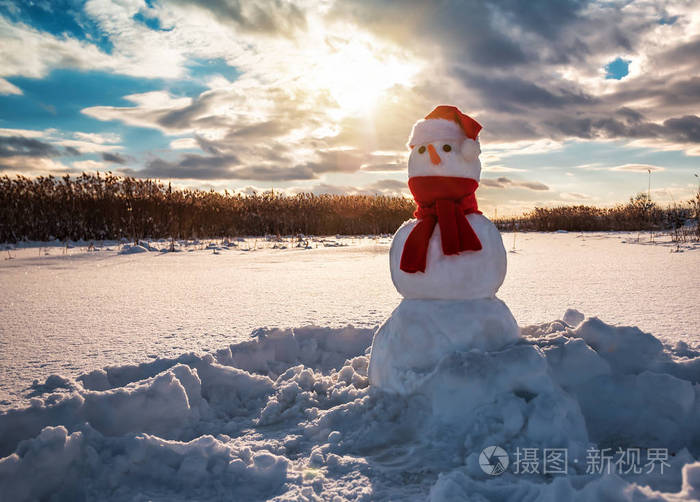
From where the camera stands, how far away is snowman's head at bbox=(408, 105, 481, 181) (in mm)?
2148

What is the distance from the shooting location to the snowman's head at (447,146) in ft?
7.05

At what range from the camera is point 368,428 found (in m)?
1.76

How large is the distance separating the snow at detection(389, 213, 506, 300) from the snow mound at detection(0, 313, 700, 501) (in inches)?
13.3

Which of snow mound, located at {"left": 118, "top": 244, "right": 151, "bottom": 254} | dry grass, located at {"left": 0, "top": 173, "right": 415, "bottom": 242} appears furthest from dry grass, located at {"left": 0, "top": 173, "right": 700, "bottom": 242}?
snow mound, located at {"left": 118, "top": 244, "right": 151, "bottom": 254}

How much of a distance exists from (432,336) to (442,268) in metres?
0.32

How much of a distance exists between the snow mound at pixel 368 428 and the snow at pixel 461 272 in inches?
13.3

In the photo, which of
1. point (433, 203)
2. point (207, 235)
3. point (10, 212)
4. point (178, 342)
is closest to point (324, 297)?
point (178, 342)

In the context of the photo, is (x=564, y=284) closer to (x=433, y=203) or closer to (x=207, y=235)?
(x=433, y=203)

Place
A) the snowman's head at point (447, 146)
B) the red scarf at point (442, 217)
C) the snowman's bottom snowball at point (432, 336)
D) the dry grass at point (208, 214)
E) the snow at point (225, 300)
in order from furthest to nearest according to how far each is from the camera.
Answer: the dry grass at point (208, 214) → the snow at point (225, 300) → the snowman's head at point (447, 146) → the red scarf at point (442, 217) → the snowman's bottom snowball at point (432, 336)

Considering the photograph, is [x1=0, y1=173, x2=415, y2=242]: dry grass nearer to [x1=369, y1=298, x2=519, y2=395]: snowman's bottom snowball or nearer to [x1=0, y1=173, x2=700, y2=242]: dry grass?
[x1=0, y1=173, x2=700, y2=242]: dry grass

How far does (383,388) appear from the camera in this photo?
201 centimetres
